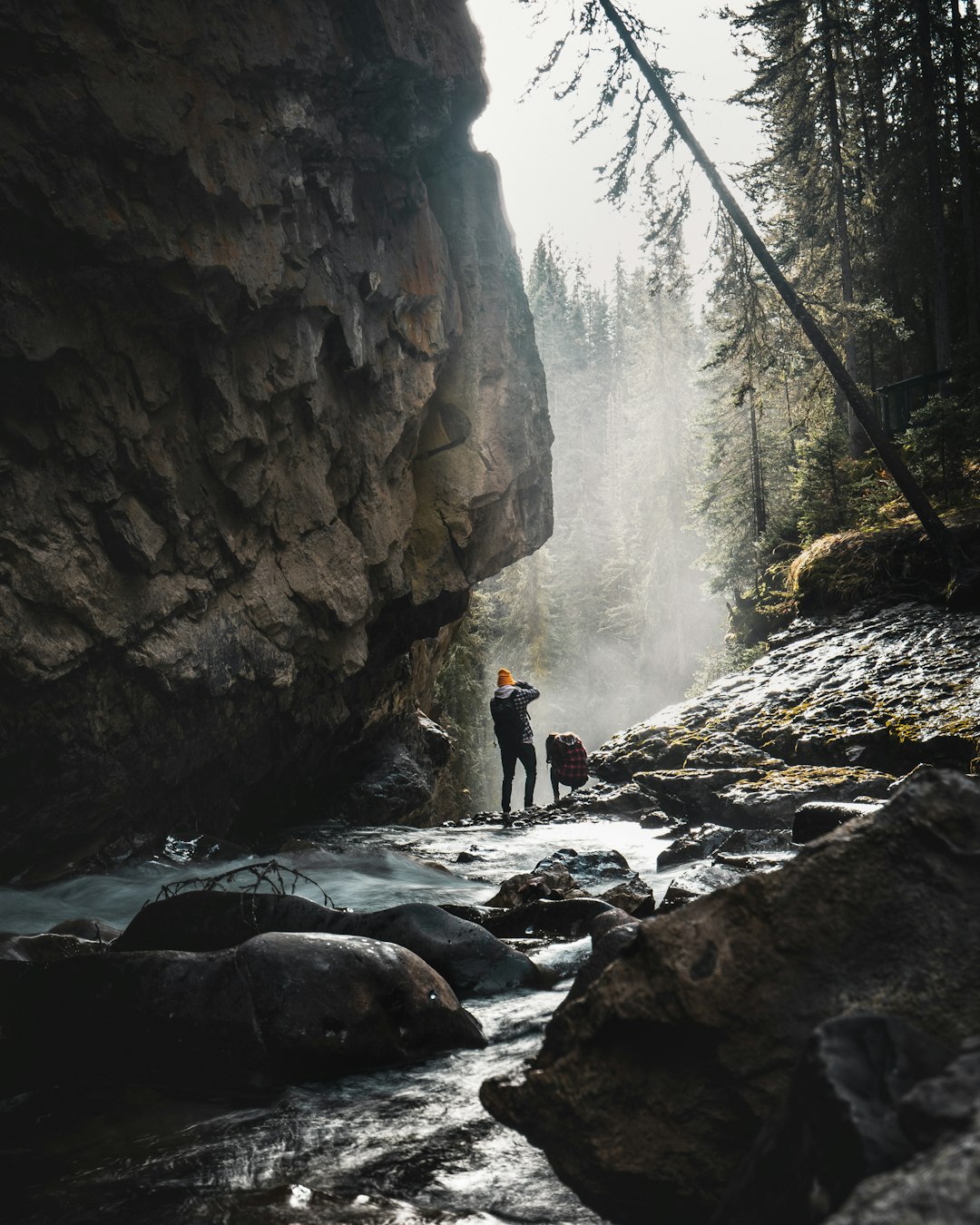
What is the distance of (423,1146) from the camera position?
3086 mm

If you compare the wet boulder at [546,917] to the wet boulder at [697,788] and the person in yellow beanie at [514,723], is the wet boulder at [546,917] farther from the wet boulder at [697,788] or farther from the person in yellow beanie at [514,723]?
the person in yellow beanie at [514,723]

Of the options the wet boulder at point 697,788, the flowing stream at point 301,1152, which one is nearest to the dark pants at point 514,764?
the wet boulder at point 697,788

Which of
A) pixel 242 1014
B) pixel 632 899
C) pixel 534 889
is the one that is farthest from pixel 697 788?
pixel 242 1014

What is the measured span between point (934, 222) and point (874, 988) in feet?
80.6

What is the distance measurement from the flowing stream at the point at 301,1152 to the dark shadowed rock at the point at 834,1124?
92 cm

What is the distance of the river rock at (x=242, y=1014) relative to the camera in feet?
12.7

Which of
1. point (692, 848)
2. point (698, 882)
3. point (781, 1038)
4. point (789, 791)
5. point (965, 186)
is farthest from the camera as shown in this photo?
point (965, 186)

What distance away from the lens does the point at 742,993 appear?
227cm

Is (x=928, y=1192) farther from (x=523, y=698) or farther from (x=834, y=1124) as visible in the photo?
(x=523, y=698)

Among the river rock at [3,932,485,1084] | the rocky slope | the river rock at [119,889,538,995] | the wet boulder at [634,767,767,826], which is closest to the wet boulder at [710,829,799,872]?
the wet boulder at [634,767,767,826]

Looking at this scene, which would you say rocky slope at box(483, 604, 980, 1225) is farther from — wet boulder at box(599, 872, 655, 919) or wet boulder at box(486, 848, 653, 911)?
wet boulder at box(486, 848, 653, 911)

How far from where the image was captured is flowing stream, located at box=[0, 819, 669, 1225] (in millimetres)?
2688

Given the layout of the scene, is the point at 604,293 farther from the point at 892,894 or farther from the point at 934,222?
the point at 892,894

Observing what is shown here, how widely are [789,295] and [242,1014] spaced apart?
47.4 feet
